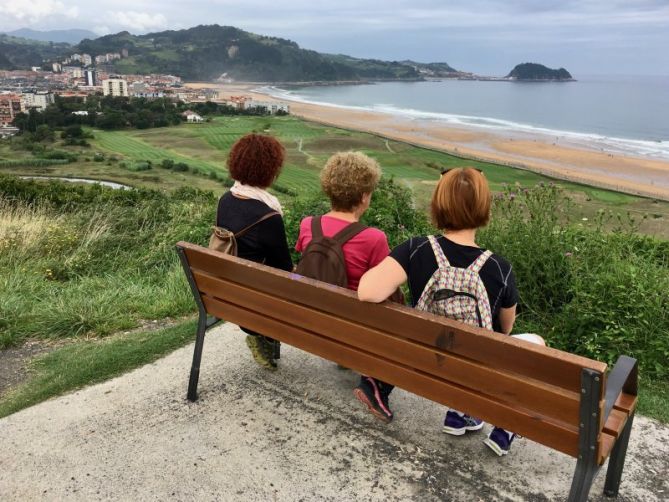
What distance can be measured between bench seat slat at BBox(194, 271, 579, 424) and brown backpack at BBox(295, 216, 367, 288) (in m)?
0.23

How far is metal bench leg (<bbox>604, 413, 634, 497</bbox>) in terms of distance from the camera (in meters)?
2.41

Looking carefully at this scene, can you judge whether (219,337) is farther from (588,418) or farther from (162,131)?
(162,131)

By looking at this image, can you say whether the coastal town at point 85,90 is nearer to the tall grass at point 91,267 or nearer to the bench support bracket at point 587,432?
the tall grass at point 91,267

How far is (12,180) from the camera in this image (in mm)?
12227

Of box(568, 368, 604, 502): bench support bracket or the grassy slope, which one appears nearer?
box(568, 368, 604, 502): bench support bracket

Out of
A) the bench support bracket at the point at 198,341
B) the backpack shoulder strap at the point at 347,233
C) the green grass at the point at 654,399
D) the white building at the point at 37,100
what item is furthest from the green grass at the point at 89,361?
the white building at the point at 37,100

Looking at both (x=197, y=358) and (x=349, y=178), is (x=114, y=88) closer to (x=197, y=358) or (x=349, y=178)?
(x=197, y=358)

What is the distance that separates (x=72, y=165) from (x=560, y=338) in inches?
2377

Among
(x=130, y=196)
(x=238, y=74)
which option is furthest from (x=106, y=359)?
(x=238, y=74)

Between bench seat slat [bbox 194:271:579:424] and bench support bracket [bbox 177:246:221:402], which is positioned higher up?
bench seat slat [bbox 194:271:579:424]

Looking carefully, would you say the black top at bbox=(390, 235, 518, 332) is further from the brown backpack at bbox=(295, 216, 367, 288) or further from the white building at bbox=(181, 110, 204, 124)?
the white building at bbox=(181, 110, 204, 124)

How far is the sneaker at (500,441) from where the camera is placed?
282 centimetres

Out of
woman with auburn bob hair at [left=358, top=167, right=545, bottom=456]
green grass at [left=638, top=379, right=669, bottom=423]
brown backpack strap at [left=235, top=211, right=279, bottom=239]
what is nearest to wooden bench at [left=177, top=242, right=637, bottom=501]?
woman with auburn bob hair at [left=358, top=167, right=545, bottom=456]

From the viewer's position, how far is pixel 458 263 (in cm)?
242
